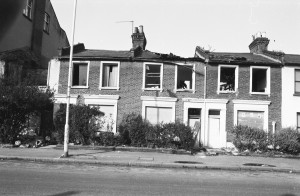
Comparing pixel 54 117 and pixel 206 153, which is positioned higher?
pixel 54 117

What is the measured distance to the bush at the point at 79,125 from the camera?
65.0 ft

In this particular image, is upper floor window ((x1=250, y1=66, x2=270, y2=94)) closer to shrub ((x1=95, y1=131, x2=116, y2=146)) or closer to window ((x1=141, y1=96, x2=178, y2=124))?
window ((x1=141, y1=96, x2=178, y2=124))

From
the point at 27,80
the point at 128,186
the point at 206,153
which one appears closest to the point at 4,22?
the point at 128,186

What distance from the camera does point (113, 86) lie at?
73.5 ft

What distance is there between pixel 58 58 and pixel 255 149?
45.1 ft

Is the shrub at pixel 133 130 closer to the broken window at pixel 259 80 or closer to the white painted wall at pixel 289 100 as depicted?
the broken window at pixel 259 80

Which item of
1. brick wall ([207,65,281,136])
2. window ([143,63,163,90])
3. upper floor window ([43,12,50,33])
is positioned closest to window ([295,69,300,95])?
brick wall ([207,65,281,136])

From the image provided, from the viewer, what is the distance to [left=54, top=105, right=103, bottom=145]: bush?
19.8m

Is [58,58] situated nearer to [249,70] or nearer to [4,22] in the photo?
[249,70]

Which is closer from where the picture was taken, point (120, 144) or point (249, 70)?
point (120, 144)

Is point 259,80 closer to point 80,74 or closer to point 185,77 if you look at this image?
point 185,77

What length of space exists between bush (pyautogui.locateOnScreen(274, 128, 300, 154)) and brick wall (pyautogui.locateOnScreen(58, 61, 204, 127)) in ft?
17.8

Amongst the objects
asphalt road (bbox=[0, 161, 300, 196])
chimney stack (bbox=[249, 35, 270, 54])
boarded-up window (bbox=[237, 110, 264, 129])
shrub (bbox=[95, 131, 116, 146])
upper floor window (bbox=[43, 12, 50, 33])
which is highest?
upper floor window (bbox=[43, 12, 50, 33])

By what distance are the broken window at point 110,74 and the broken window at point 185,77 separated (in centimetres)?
411
